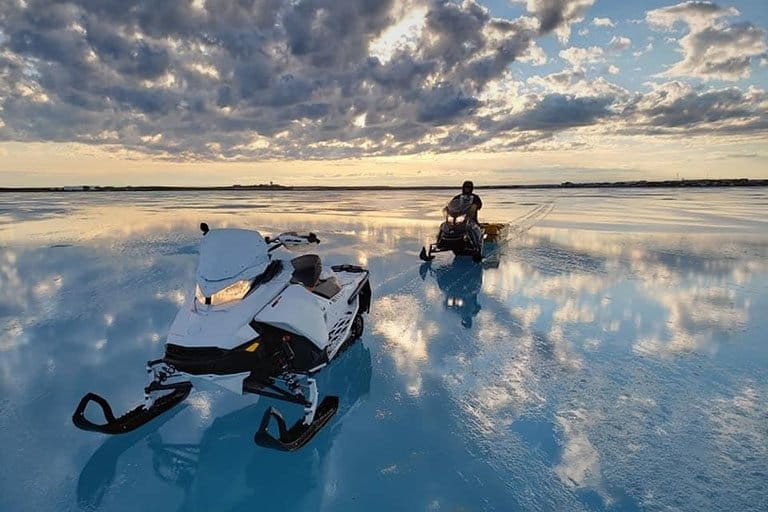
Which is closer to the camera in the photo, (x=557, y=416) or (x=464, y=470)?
(x=464, y=470)

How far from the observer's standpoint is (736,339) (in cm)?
541

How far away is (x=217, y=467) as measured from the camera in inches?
125

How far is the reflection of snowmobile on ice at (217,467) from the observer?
291cm

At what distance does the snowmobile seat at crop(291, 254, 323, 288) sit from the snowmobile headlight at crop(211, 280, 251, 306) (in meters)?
0.63

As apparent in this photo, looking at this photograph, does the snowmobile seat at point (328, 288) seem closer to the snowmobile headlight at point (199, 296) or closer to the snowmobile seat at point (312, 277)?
the snowmobile seat at point (312, 277)

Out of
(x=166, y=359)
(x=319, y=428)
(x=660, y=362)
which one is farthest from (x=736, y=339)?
(x=166, y=359)

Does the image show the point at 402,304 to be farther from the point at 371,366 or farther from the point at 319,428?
the point at 319,428

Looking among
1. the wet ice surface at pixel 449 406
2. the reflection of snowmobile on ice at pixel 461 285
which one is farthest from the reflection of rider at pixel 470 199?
the wet ice surface at pixel 449 406

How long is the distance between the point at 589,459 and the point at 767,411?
186cm

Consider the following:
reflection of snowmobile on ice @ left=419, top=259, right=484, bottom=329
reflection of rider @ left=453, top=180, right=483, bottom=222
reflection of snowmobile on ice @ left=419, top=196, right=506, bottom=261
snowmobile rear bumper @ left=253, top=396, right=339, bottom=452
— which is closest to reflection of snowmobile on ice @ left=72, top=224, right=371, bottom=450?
snowmobile rear bumper @ left=253, top=396, right=339, bottom=452

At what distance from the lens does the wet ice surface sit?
2.94 metres

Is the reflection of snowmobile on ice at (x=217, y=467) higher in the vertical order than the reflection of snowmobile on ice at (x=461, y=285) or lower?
lower

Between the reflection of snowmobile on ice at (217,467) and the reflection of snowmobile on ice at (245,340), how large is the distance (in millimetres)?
143

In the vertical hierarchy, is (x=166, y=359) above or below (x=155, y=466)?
above
